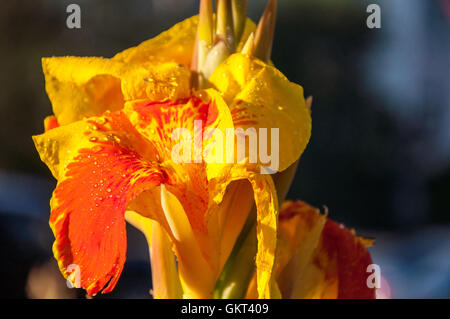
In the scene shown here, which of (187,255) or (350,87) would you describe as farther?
(350,87)

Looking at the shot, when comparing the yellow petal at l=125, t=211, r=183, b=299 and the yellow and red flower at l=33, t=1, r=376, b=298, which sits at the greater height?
the yellow and red flower at l=33, t=1, r=376, b=298

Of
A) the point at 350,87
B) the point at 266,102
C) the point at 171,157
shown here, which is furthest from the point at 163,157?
the point at 350,87

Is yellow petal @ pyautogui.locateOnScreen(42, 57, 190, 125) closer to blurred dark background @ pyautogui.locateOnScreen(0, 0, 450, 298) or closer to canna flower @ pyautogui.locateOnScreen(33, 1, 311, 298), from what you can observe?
canna flower @ pyautogui.locateOnScreen(33, 1, 311, 298)

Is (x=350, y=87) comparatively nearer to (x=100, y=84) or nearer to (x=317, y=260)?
(x=317, y=260)

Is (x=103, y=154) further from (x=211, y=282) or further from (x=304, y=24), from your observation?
(x=304, y=24)

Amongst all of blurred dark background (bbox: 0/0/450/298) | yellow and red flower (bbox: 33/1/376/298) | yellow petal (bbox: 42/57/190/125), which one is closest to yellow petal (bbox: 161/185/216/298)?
yellow and red flower (bbox: 33/1/376/298)

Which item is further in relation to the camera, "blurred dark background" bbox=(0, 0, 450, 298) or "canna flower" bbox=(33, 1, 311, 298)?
"blurred dark background" bbox=(0, 0, 450, 298)

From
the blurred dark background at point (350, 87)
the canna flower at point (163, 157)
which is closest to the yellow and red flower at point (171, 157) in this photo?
the canna flower at point (163, 157)
